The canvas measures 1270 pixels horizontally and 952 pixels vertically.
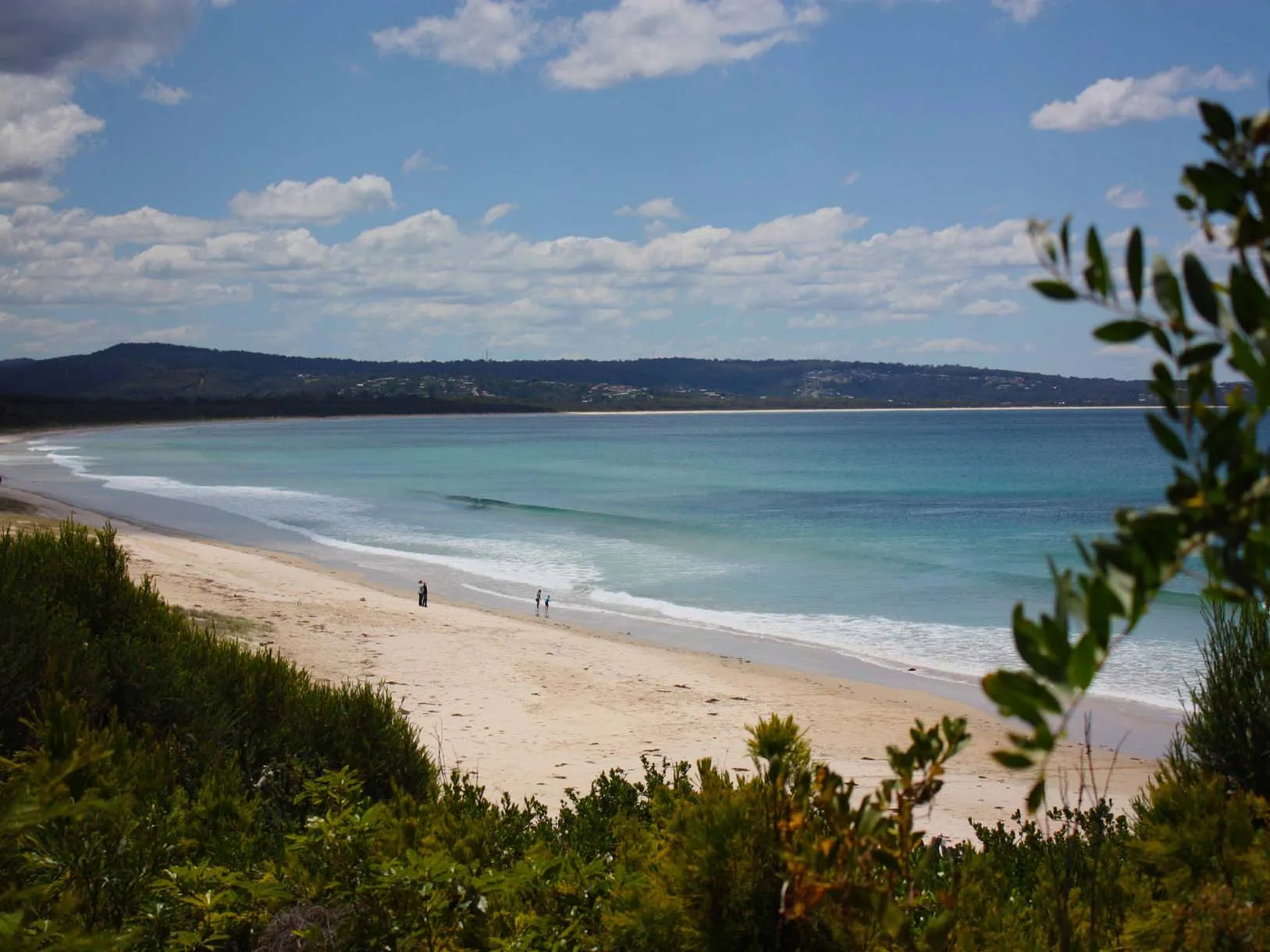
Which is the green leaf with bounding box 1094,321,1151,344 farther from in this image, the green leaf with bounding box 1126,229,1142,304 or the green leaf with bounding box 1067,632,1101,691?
the green leaf with bounding box 1067,632,1101,691

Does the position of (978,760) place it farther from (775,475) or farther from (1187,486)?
(775,475)

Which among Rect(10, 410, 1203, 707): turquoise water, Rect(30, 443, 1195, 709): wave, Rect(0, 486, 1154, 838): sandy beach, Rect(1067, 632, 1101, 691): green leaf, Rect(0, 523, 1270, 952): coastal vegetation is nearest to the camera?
Rect(1067, 632, 1101, 691): green leaf

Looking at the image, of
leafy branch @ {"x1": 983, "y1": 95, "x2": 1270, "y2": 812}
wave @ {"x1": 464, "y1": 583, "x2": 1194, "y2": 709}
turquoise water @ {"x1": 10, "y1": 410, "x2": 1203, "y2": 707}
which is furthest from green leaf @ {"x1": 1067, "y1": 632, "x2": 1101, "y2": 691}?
turquoise water @ {"x1": 10, "y1": 410, "x2": 1203, "y2": 707}

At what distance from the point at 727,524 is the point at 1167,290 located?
4374cm

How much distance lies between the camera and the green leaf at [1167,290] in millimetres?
1181

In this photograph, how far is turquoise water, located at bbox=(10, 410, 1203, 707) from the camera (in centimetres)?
2473

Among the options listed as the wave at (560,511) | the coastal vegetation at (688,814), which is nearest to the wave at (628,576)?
the wave at (560,511)

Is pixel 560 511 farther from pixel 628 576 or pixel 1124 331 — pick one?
pixel 1124 331

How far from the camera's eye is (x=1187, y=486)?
1.12 metres

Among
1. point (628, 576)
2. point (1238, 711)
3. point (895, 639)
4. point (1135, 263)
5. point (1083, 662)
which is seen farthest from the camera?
point (628, 576)

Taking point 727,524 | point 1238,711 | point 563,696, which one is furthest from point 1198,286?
point 727,524

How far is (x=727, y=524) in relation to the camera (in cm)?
4475

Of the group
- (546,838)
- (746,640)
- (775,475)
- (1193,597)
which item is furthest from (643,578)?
(775,475)

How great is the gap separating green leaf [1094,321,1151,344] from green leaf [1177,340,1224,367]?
5cm
